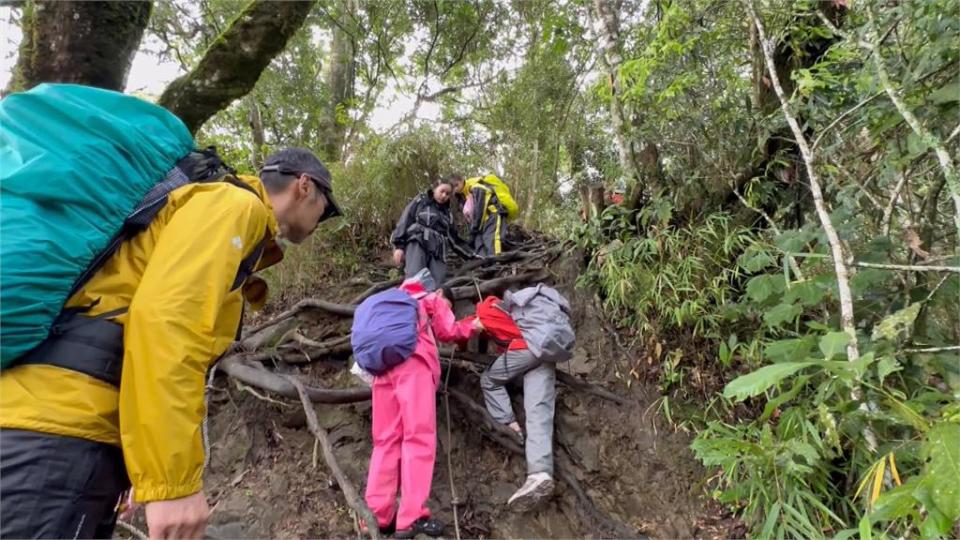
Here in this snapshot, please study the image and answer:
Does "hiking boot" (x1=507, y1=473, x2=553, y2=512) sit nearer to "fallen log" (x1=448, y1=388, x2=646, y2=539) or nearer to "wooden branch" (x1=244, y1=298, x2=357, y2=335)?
"fallen log" (x1=448, y1=388, x2=646, y2=539)

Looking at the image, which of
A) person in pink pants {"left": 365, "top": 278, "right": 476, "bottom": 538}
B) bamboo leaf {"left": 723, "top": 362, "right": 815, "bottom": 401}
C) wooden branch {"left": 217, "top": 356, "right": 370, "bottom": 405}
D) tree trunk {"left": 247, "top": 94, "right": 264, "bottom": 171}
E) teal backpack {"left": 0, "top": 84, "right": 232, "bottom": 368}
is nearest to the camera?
teal backpack {"left": 0, "top": 84, "right": 232, "bottom": 368}

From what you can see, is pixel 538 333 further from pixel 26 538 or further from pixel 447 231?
pixel 26 538

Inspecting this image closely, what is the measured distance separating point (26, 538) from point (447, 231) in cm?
484

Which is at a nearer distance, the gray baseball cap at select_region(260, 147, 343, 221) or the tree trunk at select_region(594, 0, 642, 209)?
the gray baseball cap at select_region(260, 147, 343, 221)

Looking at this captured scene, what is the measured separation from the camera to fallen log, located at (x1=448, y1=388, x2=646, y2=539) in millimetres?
3619

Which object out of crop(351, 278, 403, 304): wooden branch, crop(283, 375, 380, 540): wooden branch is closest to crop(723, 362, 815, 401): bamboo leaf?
crop(283, 375, 380, 540): wooden branch

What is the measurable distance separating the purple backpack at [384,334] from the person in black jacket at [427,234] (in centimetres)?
179

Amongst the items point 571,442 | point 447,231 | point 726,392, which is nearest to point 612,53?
point 447,231

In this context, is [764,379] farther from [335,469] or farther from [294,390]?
[294,390]

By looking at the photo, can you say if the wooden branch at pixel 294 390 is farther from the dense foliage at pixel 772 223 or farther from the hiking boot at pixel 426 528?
the dense foliage at pixel 772 223

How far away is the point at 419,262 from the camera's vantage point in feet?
18.0

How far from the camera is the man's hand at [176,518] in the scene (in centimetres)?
124

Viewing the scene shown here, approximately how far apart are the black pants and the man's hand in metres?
0.19

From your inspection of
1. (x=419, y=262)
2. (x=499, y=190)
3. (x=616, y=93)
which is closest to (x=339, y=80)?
(x=499, y=190)
